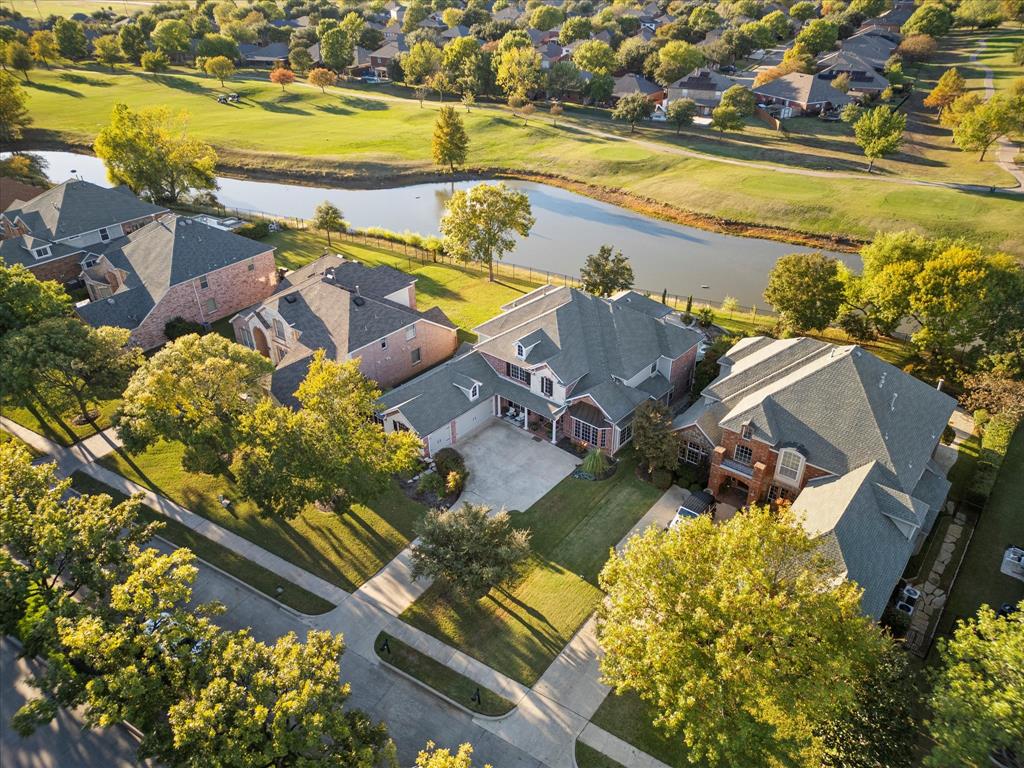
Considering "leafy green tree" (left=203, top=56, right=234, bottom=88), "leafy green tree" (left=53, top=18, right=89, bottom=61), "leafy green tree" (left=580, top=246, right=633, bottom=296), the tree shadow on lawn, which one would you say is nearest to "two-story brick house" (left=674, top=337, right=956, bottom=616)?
"leafy green tree" (left=580, top=246, right=633, bottom=296)

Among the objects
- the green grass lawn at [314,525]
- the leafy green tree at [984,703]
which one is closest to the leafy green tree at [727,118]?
the green grass lawn at [314,525]

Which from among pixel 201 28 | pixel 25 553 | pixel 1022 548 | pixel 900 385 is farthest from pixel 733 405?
pixel 201 28

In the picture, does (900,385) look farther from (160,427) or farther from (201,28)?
(201,28)

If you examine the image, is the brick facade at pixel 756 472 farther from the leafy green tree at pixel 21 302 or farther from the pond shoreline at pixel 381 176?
the pond shoreline at pixel 381 176

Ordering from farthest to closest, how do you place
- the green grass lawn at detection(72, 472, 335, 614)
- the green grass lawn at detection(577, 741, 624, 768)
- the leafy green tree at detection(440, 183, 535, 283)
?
the leafy green tree at detection(440, 183, 535, 283)
the green grass lawn at detection(72, 472, 335, 614)
the green grass lawn at detection(577, 741, 624, 768)

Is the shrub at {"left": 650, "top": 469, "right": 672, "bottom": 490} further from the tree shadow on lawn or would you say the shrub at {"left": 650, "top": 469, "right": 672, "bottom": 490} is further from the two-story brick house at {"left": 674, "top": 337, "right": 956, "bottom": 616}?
the tree shadow on lawn

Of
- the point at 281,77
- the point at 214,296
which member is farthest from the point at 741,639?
the point at 281,77
